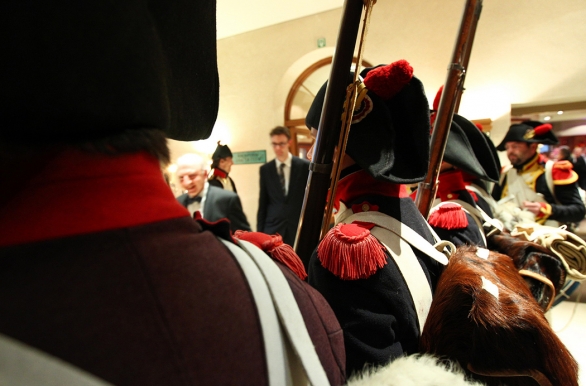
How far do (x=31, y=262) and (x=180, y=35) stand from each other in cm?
33

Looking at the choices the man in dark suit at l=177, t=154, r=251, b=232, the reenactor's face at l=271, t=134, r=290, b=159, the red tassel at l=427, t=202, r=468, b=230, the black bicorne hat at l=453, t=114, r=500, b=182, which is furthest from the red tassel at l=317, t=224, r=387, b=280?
the reenactor's face at l=271, t=134, r=290, b=159

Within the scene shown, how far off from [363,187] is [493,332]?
44 cm

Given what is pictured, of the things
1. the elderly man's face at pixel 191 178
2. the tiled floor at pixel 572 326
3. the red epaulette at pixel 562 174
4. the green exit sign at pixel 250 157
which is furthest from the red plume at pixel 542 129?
the green exit sign at pixel 250 157

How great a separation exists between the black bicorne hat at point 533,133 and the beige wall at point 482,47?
0.74 m

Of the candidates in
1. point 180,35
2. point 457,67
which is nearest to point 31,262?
point 180,35

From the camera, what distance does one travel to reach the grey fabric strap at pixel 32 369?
0.85 feet

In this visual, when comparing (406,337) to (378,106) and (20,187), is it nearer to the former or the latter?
(378,106)

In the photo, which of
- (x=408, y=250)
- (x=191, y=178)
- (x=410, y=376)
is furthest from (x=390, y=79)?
(x=191, y=178)

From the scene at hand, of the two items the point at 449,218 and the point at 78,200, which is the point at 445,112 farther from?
the point at 78,200

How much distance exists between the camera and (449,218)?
1207 millimetres

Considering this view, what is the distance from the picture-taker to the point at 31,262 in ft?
0.97

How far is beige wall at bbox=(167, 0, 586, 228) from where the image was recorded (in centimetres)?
328

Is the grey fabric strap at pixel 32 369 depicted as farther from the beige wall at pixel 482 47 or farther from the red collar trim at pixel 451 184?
the beige wall at pixel 482 47

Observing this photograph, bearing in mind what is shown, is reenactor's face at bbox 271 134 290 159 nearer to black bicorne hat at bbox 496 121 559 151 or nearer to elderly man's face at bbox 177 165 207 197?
elderly man's face at bbox 177 165 207 197
